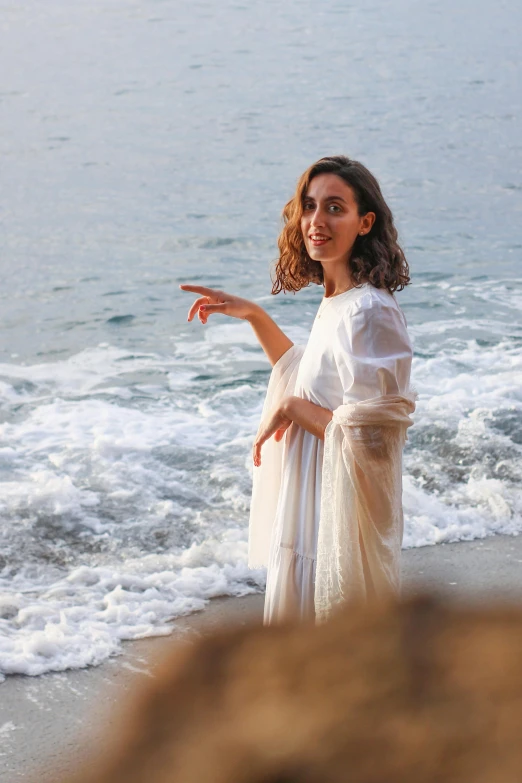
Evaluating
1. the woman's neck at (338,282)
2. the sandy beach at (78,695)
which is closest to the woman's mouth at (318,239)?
the woman's neck at (338,282)

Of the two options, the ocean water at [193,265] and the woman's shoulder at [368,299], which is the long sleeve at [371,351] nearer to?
the woman's shoulder at [368,299]

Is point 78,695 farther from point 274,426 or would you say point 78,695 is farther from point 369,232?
point 369,232

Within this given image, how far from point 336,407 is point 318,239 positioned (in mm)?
485

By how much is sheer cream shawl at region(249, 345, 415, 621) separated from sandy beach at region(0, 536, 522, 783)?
0.38 meters

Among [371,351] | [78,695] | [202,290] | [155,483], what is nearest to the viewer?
[371,351]

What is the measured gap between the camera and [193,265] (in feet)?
49.4

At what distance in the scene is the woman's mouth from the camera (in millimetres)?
3064

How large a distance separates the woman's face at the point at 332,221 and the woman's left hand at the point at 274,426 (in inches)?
18.2

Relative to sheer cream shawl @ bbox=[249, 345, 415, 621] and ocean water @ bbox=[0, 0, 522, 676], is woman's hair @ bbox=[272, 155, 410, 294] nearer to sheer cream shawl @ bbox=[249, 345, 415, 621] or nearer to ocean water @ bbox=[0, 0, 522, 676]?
sheer cream shawl @ bbox=[249, 345, 415, 621]

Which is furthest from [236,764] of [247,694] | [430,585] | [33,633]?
[33,633]

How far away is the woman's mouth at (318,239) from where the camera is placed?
10.1ft

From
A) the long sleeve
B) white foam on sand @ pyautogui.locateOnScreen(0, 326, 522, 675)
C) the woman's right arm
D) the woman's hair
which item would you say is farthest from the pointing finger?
white foam on sand @ pyautogui.locateOnScreen(0, 326, 522, 675)

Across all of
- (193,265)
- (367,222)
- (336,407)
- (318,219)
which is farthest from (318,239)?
(193,265)

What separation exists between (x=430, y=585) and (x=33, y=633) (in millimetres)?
4313
